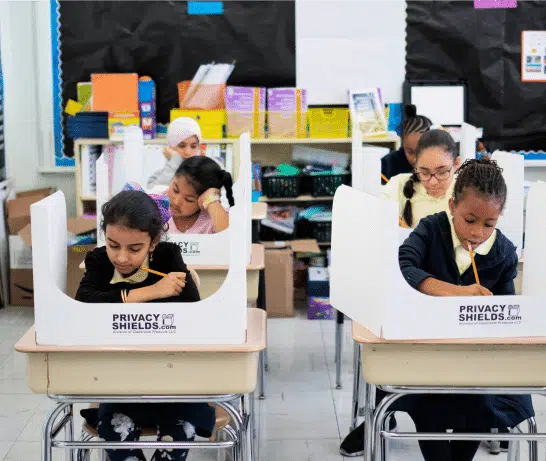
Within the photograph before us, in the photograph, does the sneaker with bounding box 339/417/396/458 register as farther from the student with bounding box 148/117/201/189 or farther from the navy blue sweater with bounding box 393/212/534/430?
the student with bounding box 148/117/201/189

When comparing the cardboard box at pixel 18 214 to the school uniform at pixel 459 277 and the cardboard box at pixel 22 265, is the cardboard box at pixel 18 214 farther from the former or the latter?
the school uniform at pixel 459 277

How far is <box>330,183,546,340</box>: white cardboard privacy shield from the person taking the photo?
219 centimetres

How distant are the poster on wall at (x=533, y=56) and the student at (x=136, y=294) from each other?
417 cm

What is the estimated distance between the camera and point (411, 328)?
2207mm

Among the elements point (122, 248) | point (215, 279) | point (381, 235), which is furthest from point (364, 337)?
point (215, 279)

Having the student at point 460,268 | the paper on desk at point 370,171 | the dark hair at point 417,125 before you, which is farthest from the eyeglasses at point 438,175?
the student at point 460,268

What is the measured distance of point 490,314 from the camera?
2.24m

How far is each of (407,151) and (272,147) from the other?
168cm

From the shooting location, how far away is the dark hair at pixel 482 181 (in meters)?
2.38

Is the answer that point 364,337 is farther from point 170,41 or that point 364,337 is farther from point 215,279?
point 170,41

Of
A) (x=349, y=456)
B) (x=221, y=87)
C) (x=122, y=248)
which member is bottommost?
(x=349, y=456)

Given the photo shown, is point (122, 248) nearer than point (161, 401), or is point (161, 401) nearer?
point (161, 401)

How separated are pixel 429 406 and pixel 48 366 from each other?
1.02 metres

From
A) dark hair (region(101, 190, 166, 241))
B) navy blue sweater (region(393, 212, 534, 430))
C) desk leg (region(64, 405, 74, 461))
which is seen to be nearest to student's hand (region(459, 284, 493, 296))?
navy blue sweater (region(393, 212, 534, 430))
